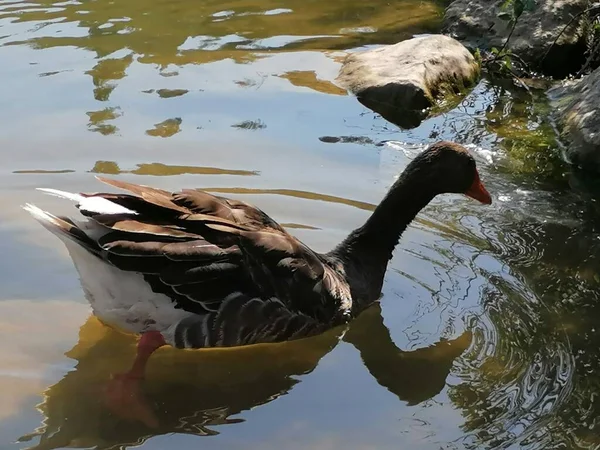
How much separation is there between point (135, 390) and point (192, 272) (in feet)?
2.44

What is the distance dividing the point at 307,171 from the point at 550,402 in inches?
138

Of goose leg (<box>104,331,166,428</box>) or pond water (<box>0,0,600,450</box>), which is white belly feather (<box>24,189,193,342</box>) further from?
pond water (<box>0,0,600,450</box>)

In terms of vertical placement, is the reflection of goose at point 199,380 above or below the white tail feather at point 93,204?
below

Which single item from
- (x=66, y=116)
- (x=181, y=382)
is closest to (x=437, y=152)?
(x=181, y=382)

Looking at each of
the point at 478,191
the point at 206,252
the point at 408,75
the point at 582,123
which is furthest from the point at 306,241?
the point at 408,75

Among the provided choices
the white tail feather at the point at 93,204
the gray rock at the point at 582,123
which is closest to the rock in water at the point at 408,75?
the gray rock at the point at 582,123

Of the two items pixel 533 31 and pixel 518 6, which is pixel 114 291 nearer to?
pixel 518 6

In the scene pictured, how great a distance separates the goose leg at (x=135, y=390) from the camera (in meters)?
4.82

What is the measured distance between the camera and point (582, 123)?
8.60m

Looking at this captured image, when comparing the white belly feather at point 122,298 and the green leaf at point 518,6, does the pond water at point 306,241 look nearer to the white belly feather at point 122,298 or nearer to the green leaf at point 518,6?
the white belly feather at point 122,298

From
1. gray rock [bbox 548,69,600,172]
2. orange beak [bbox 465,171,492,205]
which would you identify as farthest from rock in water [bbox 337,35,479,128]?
orange beak [bbox 465,171,492,205]

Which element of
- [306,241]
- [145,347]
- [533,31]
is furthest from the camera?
[533,31]

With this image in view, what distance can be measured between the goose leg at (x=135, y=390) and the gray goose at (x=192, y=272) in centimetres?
1

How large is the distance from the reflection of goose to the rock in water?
4106 mm
